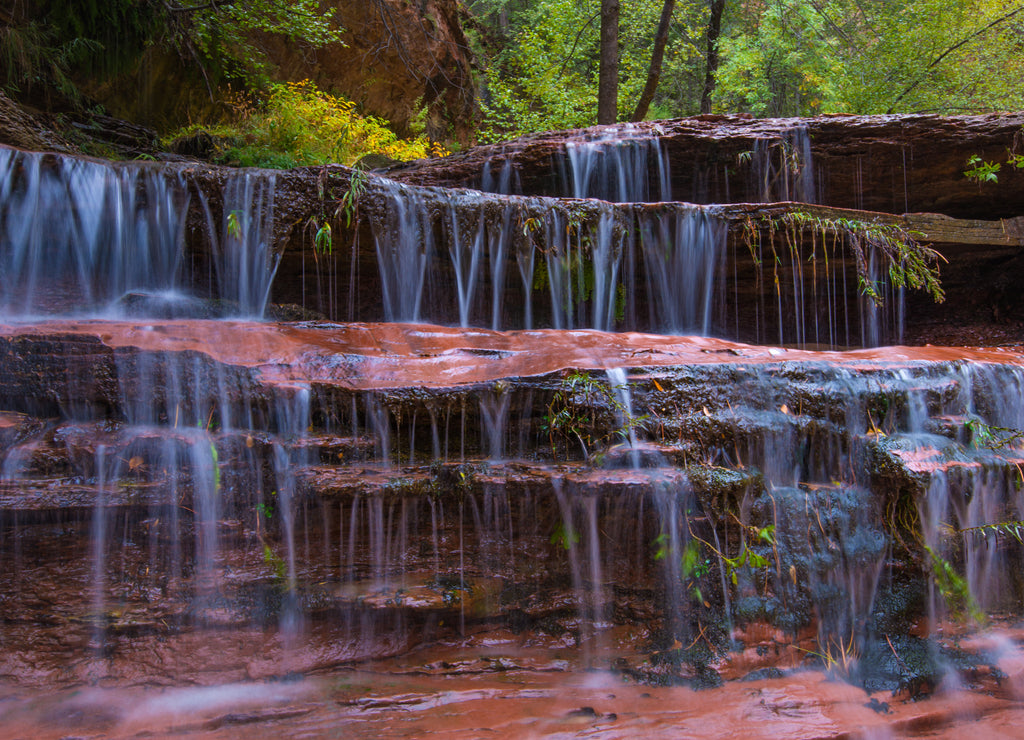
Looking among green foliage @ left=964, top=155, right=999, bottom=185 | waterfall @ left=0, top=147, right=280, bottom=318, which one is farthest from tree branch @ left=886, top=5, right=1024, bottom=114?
waterfall @ left=0, top=147, right=280, bottom=318

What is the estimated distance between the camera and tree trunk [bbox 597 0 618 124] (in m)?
11.3

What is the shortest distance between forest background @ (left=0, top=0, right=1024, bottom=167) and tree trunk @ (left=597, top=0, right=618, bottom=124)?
0.04 m

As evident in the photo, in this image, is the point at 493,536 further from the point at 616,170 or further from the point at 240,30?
the point at 240,30

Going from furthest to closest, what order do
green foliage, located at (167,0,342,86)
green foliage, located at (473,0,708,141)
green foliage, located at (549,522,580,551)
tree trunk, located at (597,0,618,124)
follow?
green foliage, located at (473,0,708,141), tree trunk, located at (597,0,618,124), green foliage, located at (167,0,342,86), green foliage, located at (549,522,580,551)

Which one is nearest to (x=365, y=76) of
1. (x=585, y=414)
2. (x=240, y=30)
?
(x=240, y=30)

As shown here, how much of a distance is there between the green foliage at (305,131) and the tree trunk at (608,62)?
3.60m

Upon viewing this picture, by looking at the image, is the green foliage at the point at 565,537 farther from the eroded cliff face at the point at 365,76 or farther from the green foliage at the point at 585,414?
the eroded cliff face at the point at 365,76

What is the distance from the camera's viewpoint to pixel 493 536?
12.1 feet

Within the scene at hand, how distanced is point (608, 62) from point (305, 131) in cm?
584

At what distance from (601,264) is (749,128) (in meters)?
3.50

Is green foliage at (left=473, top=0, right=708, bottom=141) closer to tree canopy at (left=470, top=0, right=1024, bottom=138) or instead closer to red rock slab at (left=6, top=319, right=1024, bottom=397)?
tree canopy at (left=470, top=0, right=1024, bottom=138)

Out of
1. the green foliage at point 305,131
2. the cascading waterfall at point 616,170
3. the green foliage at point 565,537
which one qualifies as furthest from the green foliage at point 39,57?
the green foliage at point 565,537

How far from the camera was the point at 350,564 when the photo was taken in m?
3.61

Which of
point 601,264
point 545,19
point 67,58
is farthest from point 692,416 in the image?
point 545,19
